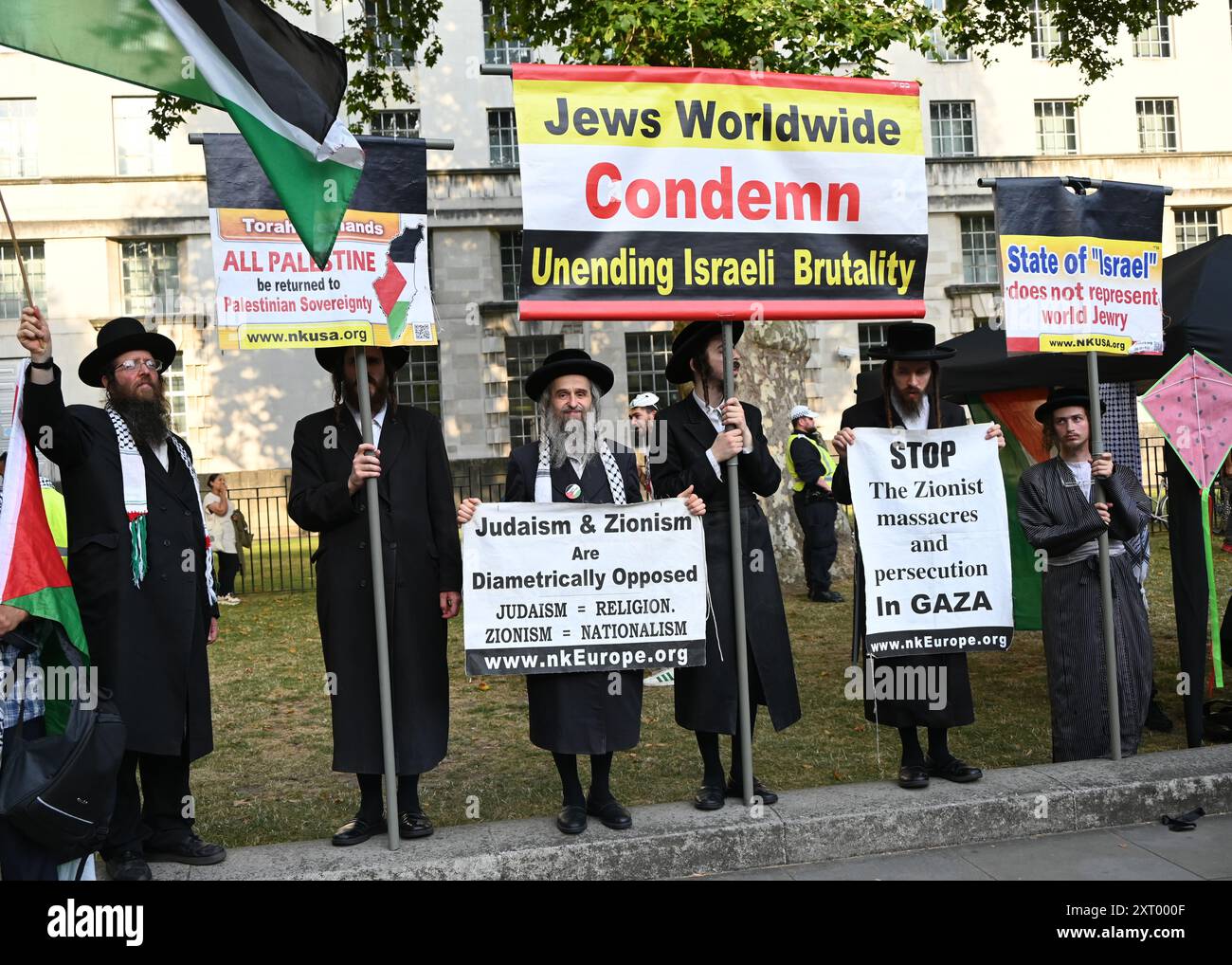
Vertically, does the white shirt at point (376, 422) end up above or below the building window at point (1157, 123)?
below

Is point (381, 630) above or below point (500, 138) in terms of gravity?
below

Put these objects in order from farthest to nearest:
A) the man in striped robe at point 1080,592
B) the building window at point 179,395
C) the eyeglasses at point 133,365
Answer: the building window at point 179,395 < the man in striped robe at point 1080,592 < the eyeglasses at point 133,365

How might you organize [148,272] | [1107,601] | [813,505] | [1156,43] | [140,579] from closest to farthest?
[140,579] → [1107,601] → [813,505] → [148,272] → [1156,43]

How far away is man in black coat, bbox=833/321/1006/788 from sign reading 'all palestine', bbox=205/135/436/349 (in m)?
A: 2.17

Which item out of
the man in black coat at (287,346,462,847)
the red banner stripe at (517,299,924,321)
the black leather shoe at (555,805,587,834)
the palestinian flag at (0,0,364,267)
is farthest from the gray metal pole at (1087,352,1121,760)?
the palestinian flag at (0,0,364,267)

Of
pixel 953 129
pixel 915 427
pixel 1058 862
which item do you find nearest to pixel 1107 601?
pixel 915 427

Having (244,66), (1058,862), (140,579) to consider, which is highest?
(244,66)

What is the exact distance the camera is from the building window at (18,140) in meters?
28.7

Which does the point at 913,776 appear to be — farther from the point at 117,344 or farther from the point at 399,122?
the point at 399,122

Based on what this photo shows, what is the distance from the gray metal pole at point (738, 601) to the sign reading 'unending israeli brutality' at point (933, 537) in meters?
0.68

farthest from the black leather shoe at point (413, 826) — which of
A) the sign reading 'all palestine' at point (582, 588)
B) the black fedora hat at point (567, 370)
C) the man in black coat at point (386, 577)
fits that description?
the black fedora hat at point (567, 370)

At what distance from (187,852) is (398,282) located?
8.25ft

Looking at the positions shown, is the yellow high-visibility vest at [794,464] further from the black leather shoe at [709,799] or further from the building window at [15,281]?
the building window at [15,281]

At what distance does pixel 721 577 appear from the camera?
18.0 feet
